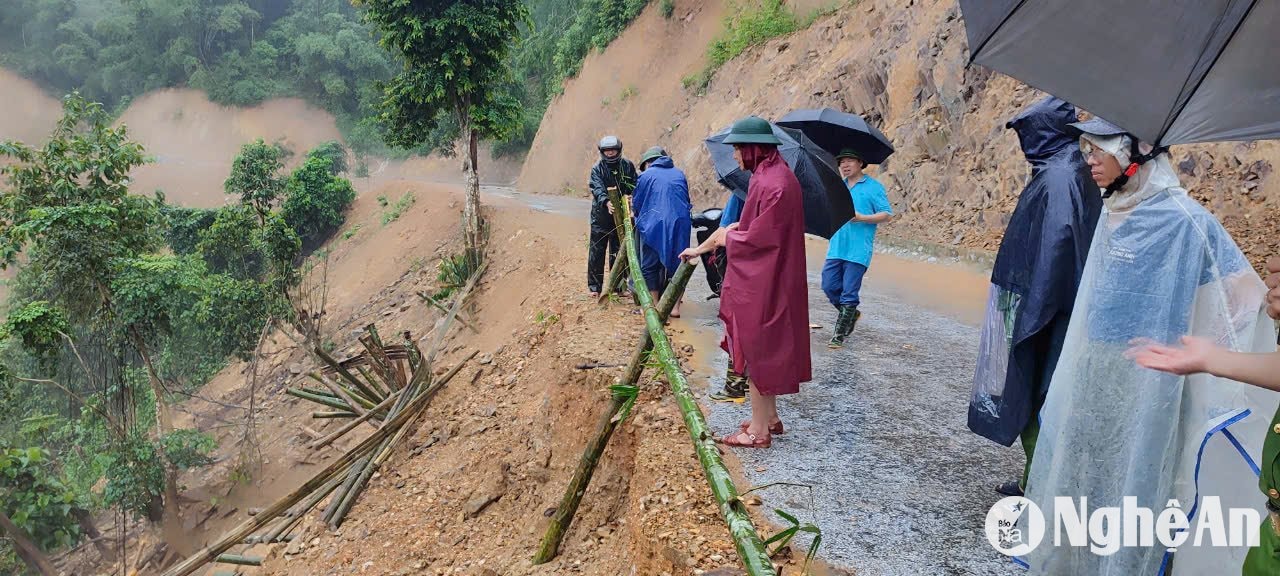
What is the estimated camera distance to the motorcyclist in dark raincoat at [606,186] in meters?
6.97

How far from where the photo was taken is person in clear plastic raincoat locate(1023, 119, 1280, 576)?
7.07 feet

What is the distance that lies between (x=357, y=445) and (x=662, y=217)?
3648 mm

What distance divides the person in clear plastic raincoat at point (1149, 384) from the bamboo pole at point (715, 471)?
116 centimetres

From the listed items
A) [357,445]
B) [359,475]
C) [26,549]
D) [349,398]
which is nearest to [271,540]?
[359,475]

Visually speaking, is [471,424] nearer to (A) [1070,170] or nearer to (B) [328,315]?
(A) [1070,170]

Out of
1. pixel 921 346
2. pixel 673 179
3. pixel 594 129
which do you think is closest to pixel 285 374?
pixel 673 179

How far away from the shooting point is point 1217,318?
2.21m

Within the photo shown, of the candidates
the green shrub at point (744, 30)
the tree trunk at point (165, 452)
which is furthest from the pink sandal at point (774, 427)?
the green shrub at point (744, 30)

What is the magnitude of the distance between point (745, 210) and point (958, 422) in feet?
6.82

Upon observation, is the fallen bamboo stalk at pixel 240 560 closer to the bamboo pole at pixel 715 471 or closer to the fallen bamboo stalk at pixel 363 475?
the fallen bamboo stalk at pixel 363 475

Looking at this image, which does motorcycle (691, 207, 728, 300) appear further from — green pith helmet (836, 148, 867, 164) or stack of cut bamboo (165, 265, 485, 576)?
stack of cut bamboo (165, 265, 485, 576)

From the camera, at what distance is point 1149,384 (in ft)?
7.48

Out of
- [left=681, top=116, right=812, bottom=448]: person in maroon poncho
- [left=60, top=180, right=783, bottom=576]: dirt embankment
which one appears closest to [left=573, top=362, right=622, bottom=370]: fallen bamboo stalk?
[left=60, top=180, right=783, bottom=576]: dirt embankment

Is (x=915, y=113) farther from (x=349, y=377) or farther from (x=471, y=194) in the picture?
(x=349, y=377)
